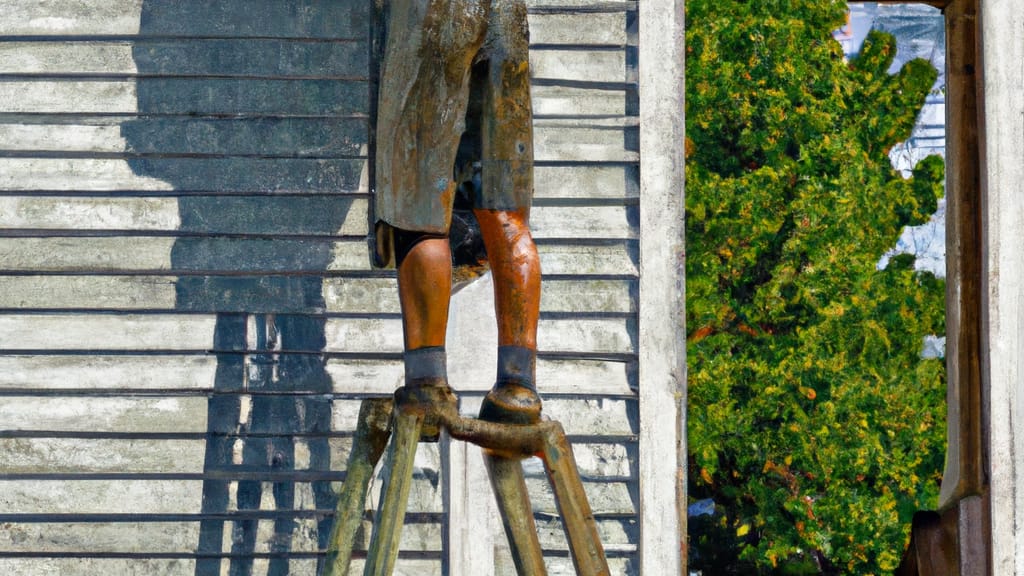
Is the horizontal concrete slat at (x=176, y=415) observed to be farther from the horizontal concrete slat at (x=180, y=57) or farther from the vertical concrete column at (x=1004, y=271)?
the vertical concrete column at (x=1004, y=271)

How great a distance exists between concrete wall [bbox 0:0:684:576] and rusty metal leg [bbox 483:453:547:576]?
1.32 metres

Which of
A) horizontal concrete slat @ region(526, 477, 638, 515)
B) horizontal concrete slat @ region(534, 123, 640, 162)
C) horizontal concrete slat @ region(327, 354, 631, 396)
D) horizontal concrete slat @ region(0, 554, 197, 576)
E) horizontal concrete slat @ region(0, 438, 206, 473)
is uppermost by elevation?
horizontal concrete slat @ region(534, 123, 640, 162)

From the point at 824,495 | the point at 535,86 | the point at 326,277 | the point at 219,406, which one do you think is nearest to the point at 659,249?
the point at 535,86

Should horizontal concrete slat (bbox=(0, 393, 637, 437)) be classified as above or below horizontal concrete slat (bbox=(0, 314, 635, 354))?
below

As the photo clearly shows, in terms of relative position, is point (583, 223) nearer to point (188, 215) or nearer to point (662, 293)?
point (662, 293)

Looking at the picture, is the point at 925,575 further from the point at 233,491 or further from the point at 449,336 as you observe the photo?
the point at 233,491

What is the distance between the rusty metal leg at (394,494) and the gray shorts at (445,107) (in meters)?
0.42

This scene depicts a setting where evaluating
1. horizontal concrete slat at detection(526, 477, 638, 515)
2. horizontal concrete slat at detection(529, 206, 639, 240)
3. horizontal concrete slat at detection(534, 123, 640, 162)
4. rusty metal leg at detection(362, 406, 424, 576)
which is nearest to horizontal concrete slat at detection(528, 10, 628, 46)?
horizontal concrete slat at detection(534, 123, 640, 162)

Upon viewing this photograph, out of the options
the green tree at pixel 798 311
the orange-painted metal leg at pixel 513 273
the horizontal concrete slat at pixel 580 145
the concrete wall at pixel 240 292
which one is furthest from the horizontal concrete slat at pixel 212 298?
the green tree at pixel 798 311

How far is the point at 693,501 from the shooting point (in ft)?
45.3

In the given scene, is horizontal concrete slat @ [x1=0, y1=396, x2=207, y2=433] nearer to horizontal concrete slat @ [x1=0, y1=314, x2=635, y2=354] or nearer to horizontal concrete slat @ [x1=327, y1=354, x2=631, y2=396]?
horizontal concrete slat @ [x1=0, y1=314, x2=635, y2=354]

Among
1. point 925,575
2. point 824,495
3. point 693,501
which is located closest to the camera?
point 925,575

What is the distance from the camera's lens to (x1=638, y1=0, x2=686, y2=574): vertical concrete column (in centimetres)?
421

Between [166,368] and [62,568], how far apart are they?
27.4 inches
